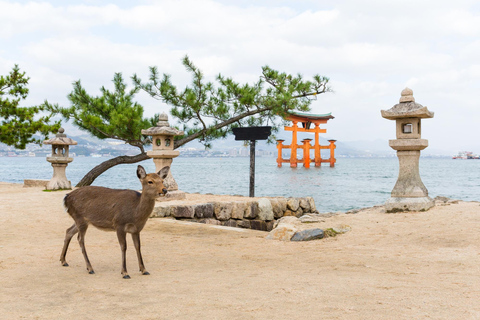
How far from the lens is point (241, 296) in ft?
12.2

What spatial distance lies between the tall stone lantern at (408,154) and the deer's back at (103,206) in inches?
248

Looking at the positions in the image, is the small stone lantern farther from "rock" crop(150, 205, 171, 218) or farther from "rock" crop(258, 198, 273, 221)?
"rock" crop(258, 198, 273, 221)

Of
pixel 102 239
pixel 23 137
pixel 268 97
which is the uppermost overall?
pixel 268 97

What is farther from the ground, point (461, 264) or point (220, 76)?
point (220, 76)

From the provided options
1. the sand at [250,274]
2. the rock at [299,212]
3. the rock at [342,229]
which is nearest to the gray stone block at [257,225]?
the rock at [299,212]

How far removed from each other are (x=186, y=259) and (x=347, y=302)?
8.20 feet

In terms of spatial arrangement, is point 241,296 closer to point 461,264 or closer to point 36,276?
point 36,276

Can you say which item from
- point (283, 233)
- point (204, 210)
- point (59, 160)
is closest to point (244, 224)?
point (204, 210)

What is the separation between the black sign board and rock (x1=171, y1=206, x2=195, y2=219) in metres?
4.51

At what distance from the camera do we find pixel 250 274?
15.2 feet

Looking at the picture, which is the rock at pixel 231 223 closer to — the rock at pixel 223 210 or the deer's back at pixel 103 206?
the rock at pixel 223 210

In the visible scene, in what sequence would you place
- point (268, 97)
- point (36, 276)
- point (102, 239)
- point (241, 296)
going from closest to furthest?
1. point (241, 296)
2. point (36, 276)
3. point (102, 239)
4. point (268, 97)

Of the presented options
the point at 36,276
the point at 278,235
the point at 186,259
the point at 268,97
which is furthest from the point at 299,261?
the point at 268,97

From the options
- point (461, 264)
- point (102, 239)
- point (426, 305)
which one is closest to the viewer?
point (426, 305)
